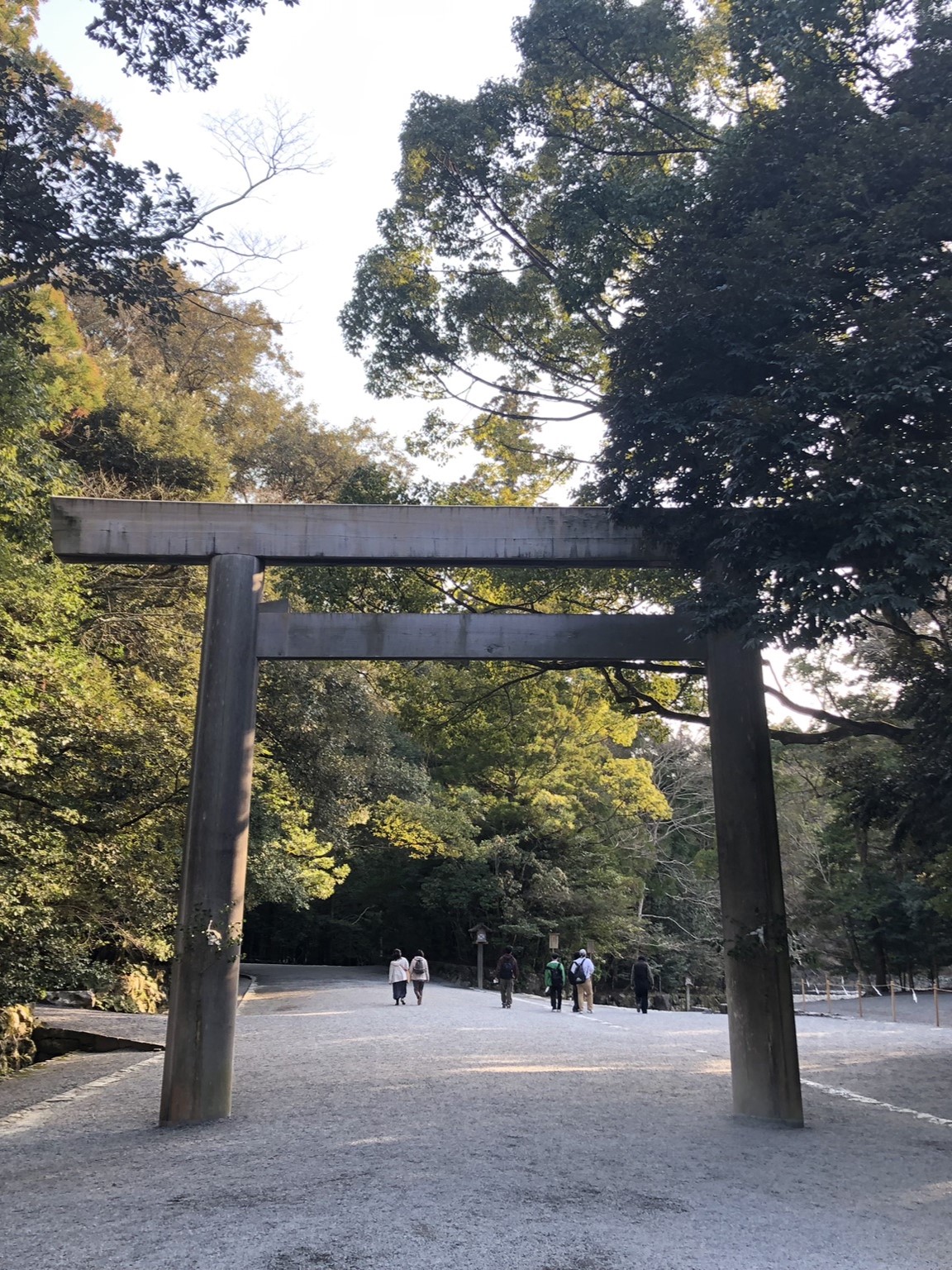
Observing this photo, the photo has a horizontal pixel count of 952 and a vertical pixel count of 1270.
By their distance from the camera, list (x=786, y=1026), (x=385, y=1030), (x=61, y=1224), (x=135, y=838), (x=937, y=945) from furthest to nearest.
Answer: (x=937, y=945)
(x=385, y=1030)
(x=135, y=838)
(x=786, y=1026)
(x=61, y=1224)

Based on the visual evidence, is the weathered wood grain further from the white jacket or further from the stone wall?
the white jacket

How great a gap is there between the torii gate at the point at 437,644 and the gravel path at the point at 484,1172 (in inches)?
36.7

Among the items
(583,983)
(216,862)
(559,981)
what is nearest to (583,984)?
(583,983)

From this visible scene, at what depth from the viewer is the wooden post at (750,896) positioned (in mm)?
7262

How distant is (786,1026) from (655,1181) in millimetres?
2125

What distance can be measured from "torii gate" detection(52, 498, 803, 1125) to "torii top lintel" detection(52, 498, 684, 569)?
14mm

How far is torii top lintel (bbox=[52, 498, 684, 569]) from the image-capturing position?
788 centimetres

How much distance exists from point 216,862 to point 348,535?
2.81 meters

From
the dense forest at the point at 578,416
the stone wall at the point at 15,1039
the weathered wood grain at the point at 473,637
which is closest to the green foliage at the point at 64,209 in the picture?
the dense forest at the point at 578,416

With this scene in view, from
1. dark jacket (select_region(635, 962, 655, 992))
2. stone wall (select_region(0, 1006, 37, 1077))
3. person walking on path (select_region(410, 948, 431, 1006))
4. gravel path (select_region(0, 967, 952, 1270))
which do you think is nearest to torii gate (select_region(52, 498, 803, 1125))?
gravel path (select_region(0, 967, 952, 1270))

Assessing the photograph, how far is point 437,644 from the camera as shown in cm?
802

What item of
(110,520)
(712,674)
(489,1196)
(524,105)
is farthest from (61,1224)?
(524,105)

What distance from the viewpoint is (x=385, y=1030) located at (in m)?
14.0

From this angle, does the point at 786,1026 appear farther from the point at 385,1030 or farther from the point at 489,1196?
the point at 385,1030
